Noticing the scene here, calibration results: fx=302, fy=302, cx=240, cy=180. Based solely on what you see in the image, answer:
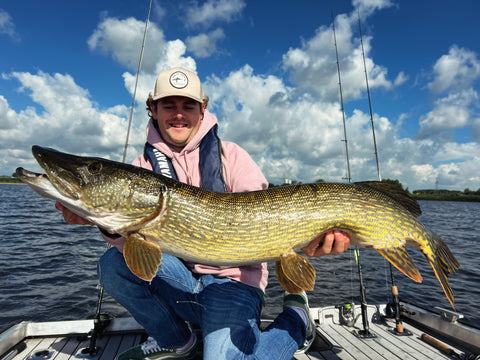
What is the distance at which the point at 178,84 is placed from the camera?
260 centimetres

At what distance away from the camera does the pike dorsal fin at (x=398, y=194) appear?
2559 millimetres

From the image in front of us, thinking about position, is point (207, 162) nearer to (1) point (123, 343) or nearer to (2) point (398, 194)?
(2) point (398, 194)

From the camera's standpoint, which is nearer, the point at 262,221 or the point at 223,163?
the point at 262,221

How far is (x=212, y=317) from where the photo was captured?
2.17m

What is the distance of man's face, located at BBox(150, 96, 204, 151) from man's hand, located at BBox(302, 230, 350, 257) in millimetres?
1457

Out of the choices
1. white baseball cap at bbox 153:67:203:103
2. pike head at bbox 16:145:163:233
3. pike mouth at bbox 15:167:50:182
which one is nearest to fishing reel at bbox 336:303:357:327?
pike head at bbox 16:145:163:233

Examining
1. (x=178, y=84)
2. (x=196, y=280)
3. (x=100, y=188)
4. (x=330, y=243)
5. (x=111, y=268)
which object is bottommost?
(x=196, y=280)

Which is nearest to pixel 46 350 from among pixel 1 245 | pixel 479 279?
pixel 1 245

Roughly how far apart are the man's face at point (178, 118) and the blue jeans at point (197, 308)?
108 cm

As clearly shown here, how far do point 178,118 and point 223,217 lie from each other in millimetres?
1119

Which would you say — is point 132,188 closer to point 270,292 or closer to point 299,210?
point 299,210

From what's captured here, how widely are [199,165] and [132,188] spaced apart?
0.83 metres

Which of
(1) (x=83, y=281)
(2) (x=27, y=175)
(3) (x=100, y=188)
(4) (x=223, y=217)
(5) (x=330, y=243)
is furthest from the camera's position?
(1) (x=83, y=281)

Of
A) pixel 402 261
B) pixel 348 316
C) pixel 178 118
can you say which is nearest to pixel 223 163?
pixel 178 118
